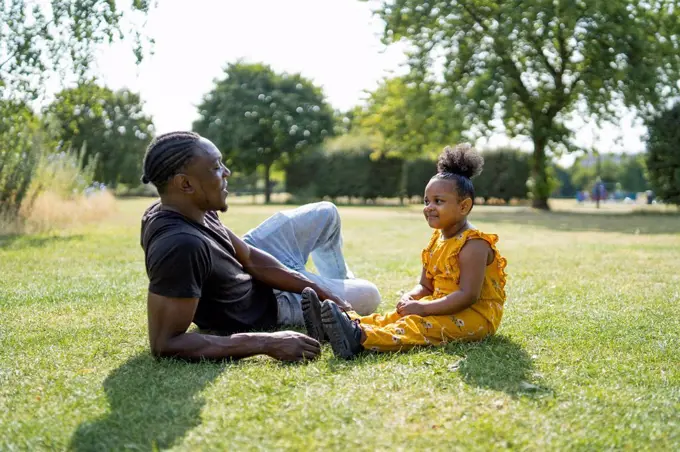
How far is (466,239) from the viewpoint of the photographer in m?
4.27

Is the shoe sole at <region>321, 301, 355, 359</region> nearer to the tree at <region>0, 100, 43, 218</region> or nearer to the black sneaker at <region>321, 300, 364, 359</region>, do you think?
the black sneaker at <region>321, 300, 364, 359</region>

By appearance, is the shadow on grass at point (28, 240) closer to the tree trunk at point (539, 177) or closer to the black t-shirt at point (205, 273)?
the black t-shirt at point (205, 273)

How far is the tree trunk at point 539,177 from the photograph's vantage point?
28.4 metres

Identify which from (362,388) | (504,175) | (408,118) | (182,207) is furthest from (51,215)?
(504,175)

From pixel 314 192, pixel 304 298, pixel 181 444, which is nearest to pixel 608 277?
pixel 304 298

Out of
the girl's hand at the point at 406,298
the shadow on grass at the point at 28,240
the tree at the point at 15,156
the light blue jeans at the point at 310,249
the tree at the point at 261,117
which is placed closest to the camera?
the girl's hand at the point at 406,298

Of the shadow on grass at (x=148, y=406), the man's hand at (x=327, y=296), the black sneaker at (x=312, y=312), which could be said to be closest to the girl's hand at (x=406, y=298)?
the man's hand at (x=327, y=296)

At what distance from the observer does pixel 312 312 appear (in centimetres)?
421

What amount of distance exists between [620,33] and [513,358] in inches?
853

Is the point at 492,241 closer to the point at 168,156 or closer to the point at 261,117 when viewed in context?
the point at 168,156

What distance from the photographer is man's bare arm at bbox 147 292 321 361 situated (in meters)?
3.77

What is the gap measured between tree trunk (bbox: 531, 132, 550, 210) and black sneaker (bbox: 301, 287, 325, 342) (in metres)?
25.1

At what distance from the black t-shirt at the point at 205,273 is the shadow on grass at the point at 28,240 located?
6996 millimetres

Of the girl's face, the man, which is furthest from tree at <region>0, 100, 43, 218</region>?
the girl's face
